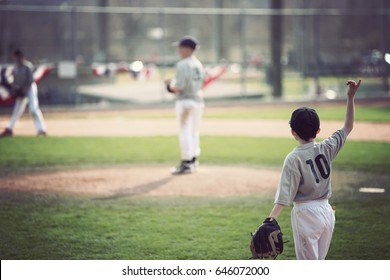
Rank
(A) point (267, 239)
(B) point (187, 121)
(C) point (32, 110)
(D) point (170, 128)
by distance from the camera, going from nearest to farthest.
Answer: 1. (A) point (267, 239)
2. (B) point (187, 121)
3. (C) point (32, 110)
4. (D) point (170, 128)

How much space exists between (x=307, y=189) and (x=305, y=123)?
0.44 m

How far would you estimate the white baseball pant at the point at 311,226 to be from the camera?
4910 mm

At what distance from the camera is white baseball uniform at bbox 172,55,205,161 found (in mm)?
10336

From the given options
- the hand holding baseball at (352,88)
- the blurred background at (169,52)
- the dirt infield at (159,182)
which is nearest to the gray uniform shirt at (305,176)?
the hand holding baseball at (352,88)

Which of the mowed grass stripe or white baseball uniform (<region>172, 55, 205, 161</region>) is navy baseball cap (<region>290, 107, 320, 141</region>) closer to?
the mowed grass stripe

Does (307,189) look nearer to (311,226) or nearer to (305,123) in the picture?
(311,226)

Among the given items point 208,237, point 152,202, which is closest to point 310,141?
point 208,237

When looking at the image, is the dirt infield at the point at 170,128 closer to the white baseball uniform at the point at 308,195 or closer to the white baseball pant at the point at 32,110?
the white baseball pant at the point at 32,110

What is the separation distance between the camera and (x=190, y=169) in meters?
10.6

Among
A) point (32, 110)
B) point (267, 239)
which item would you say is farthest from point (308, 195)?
point (32, 110)

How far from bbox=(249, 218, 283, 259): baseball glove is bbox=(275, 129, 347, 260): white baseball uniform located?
14 centimetres

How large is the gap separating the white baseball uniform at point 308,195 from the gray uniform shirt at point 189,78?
5458mm

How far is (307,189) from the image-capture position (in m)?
4.93
